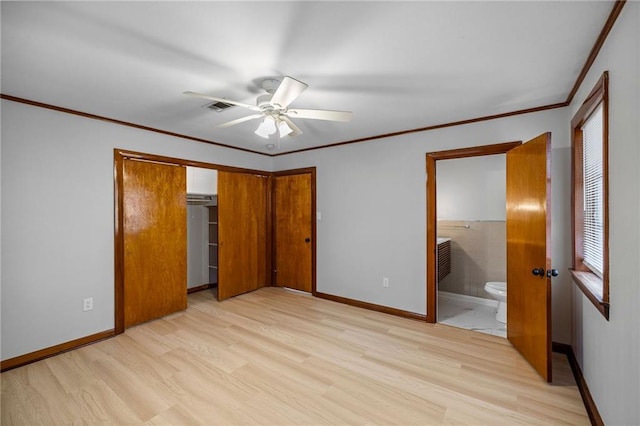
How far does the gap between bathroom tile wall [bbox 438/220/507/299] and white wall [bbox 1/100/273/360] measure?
4.45m

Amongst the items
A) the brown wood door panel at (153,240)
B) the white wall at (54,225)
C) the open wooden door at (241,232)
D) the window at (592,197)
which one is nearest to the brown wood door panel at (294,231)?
the open wooden door at (241,232)

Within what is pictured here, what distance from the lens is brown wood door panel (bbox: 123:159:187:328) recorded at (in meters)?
3.25

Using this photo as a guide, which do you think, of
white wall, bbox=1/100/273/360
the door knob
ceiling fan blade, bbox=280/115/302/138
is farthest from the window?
white wall, bbox=1/100/273/360

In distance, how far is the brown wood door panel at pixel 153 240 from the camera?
3246mm

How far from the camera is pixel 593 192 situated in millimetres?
2102

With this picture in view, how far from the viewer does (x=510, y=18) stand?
1472 mm

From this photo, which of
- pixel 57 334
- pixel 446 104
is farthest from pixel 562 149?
pixel 57 334

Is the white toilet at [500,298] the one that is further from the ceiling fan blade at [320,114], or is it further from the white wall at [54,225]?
the white wall at [54,225]

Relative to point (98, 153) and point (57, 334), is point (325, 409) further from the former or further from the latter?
point (98, 153)

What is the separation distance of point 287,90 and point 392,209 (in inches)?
89.2

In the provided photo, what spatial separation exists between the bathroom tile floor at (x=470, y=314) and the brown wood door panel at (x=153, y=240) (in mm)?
3338

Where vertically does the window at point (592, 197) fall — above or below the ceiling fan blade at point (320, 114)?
below

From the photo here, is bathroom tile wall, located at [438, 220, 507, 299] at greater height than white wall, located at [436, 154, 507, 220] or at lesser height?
lesser

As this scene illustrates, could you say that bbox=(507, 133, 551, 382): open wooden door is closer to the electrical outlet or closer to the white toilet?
the white toilet
